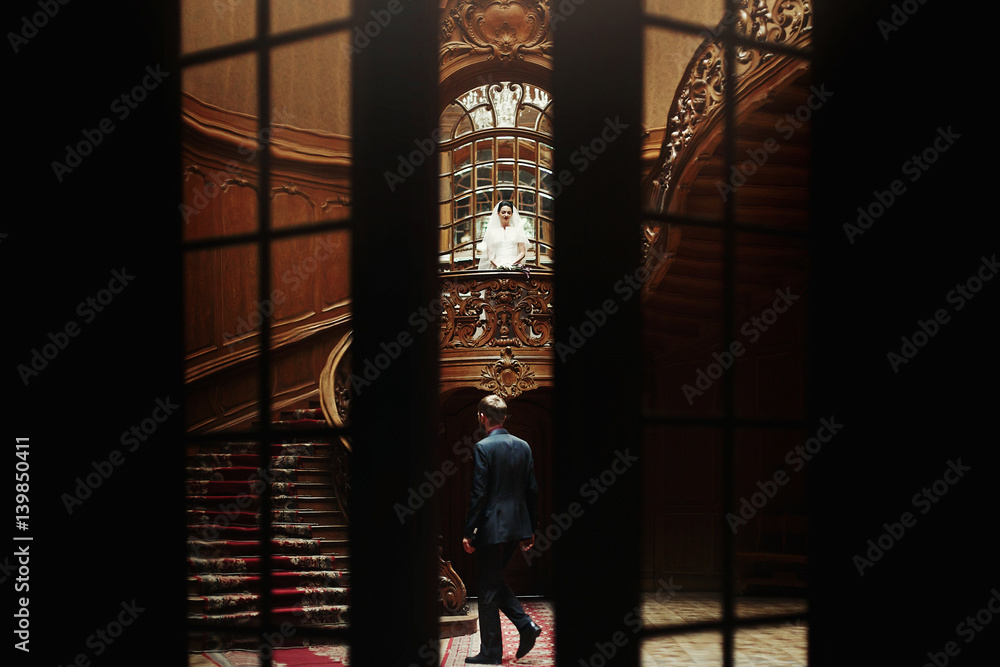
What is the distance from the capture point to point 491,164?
1098 cm

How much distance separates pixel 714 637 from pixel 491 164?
9838 mm

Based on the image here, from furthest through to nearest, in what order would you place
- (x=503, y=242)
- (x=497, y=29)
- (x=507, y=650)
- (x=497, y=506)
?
1. (x=497, y=29)
2. (x=503, y=242)
3. (x=507, y=650)
4. (x=497, y=506)

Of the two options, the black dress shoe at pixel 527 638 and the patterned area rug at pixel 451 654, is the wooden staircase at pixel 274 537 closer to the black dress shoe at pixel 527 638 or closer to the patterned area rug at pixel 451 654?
the patterned area rug at pixel 451 654

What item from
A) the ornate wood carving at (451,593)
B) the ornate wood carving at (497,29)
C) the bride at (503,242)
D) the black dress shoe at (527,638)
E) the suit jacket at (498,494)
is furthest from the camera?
the ornate wood carving at (497,29)

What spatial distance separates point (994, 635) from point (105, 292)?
180 centimetres

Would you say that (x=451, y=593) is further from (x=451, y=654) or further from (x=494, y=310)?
(x=494, y=310)

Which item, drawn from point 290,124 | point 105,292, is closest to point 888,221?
point 290,124

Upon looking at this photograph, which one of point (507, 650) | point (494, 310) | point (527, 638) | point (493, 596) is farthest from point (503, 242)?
point (493, 596)

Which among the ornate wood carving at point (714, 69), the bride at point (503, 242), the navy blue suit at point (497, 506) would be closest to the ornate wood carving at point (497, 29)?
the bride at point (503, 242)

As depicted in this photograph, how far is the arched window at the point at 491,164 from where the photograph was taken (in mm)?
10820

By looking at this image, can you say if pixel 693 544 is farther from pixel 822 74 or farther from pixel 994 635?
pixel 822 74

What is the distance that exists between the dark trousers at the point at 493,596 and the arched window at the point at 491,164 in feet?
21.8

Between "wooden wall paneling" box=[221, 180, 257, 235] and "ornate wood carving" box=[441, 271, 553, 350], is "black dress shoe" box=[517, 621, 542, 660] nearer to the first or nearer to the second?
"wooden wall paneling" box=[221, 180, 257, 235]

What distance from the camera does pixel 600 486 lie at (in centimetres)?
142
